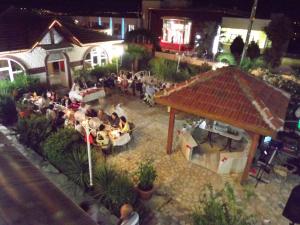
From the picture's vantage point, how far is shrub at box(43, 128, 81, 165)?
27.3 ft

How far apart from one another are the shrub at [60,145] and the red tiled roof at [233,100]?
11.0 feet

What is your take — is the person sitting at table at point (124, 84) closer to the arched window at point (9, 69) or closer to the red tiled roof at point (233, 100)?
the arched window at point (9, 69)

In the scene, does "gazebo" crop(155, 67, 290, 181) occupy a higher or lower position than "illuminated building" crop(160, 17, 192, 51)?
lower

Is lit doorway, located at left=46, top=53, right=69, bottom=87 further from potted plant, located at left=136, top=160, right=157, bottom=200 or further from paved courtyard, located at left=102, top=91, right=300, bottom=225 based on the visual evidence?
potted plant, located at left=136, top=160, right=157, bottom=200

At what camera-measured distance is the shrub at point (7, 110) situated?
38.0 feet

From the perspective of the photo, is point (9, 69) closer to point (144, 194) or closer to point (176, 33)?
point (144, 194)

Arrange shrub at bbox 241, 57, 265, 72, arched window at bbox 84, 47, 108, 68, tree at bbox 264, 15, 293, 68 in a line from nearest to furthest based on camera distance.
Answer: shrub at bbox 241, 57, 265, 72 < arched window at bbox 84, 47, 108, 68 < tree at bbox 264, 15, 293, 68

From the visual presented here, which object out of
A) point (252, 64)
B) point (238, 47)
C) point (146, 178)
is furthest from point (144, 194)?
point (238, 47)

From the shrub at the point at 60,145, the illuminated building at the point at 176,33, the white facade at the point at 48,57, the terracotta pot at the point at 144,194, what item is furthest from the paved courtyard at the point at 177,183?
the illuminated building at the point at 176,33

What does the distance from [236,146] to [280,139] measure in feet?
5.65

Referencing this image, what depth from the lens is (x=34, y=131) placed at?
9.45m

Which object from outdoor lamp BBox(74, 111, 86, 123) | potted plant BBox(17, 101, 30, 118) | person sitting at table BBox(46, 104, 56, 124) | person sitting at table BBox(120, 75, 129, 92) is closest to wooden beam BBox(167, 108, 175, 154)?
outdoor lamp BBox(74, 111, 86, 123)

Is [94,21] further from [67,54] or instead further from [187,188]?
[187,188]

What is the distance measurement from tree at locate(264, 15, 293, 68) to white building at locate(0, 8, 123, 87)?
1250 cm
